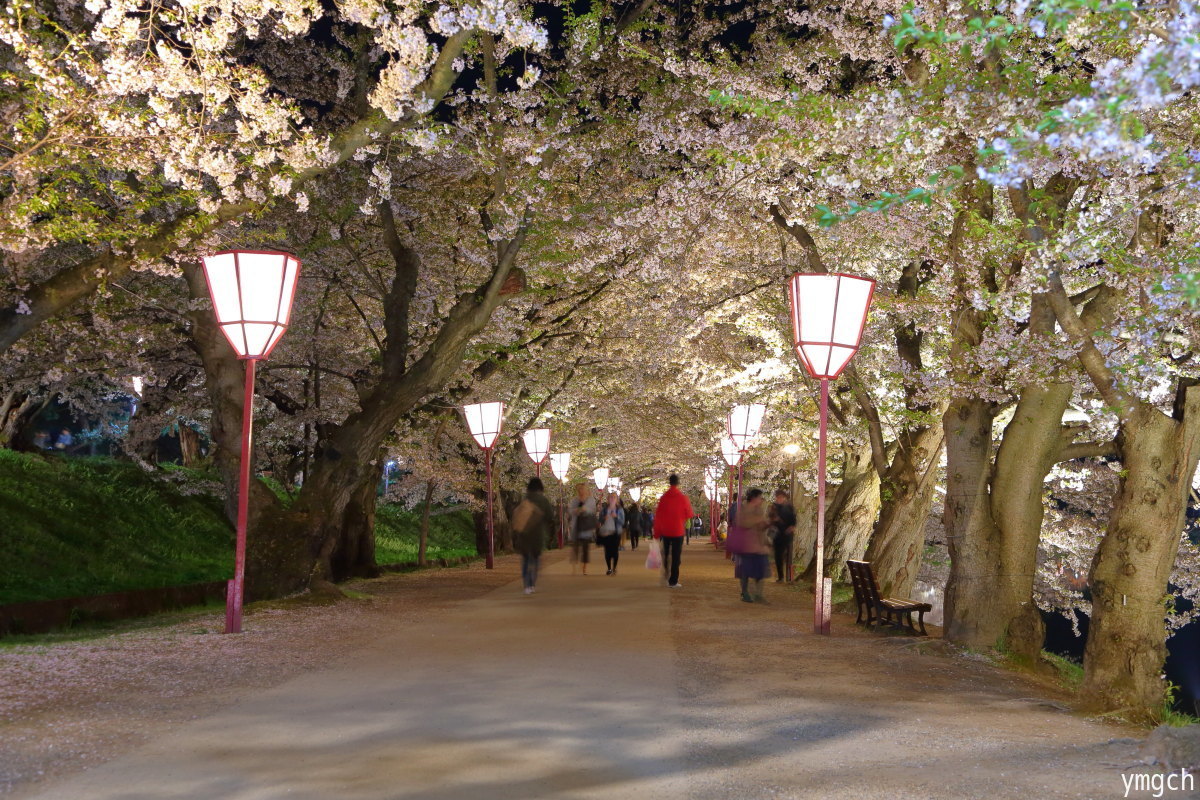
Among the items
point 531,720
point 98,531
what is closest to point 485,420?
point 98,531

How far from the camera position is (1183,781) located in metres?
5.30

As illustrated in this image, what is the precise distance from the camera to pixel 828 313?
12141mm

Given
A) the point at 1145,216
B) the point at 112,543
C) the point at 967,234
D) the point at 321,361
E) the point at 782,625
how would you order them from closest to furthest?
the point at 1145,216 → the point at 967,234 → the point at 782,625 → the point at 112,543 → the point at 321,361

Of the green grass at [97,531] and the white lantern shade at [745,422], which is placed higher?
the white lantern shade at [745,422]

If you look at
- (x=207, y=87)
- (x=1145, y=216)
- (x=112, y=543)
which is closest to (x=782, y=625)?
(x=1145, y=216)

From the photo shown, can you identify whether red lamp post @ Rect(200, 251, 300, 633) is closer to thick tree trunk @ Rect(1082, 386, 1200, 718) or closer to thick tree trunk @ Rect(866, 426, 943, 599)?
thick tree trunk @ Rect(1082, 386, 1200, 718)

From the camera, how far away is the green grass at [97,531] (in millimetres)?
16017

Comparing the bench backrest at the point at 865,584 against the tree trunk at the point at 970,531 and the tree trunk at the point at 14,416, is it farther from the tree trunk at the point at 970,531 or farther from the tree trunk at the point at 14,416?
the tree trunk at the point at 14,416

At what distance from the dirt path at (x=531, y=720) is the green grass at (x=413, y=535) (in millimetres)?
16676

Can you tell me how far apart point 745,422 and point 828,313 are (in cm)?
1146

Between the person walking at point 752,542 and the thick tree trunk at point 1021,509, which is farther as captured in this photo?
the person walking at point 752,542

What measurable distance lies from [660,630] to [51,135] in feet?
25.6

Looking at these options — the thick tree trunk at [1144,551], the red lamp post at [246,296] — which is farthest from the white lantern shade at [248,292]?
the thick tree trunk at [1144,551]

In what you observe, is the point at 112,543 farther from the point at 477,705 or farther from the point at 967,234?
the point at 967,234
